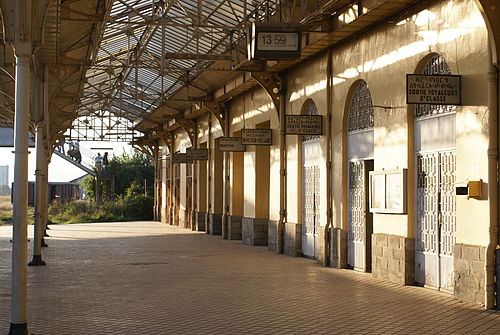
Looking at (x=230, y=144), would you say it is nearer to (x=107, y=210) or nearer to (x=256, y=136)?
(x=256, y=136)

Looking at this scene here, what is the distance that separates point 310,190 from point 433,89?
7695mm

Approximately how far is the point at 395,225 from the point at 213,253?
799 centimetres

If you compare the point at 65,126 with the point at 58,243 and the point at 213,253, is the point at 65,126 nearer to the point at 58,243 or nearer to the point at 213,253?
the point at 58,243

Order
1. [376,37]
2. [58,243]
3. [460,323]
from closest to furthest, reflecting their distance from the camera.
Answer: [460,323] → [376,37] → [58,243]

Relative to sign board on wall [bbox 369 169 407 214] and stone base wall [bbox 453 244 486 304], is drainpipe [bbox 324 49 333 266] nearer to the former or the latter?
sign board on wall [bbox 369 169 407 214]

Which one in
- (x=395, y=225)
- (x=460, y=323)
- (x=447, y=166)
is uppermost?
(x=447, y=166)

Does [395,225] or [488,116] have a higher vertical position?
[488,116]

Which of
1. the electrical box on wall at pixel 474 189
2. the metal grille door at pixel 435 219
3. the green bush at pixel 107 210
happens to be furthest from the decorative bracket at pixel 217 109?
the green bush at pixel 107 210

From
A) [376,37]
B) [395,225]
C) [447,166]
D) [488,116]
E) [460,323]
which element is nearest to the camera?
[460,323]

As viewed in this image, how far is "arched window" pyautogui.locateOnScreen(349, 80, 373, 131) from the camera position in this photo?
15.3m

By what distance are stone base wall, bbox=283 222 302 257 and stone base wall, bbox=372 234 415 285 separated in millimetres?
5011

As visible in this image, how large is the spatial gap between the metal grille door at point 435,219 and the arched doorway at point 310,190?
206 inches

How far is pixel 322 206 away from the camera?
1730 cm

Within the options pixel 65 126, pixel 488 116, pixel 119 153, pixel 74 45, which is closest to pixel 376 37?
pixel 488 116
